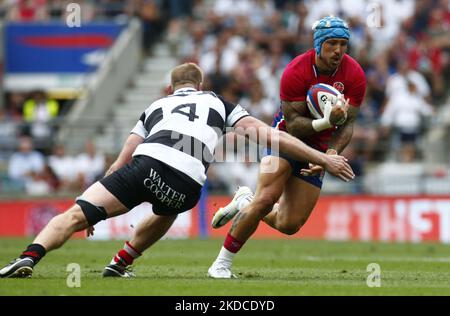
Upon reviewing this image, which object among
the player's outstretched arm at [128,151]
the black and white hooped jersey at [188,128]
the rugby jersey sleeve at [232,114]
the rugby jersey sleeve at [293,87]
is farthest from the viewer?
the rugby jersey sleeve at [293,87]

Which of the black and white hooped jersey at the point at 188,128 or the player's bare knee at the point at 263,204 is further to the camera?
the player's bare knee at the point at 263,204

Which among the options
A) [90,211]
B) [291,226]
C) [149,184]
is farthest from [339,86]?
[90,211]

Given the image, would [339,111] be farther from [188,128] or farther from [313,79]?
[188,128]

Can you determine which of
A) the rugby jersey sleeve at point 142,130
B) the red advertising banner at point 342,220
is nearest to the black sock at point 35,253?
the rugby jersey sleeve at point 142,130

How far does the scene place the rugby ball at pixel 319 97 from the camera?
1081 cm

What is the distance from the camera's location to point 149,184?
1009cm

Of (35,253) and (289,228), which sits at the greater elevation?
(289,228)

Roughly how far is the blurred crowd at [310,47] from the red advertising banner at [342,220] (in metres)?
0.76

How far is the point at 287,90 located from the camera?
11141 millimetres

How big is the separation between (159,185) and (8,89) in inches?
756

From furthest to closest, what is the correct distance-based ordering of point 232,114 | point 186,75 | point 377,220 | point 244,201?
point 377,220
point 244,201
point 186,75
point 232,114

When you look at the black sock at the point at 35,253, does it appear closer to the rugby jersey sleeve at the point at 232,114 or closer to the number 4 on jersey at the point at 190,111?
the number 4 on jersey at the point at 190,111

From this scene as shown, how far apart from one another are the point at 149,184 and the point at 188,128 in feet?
2.20
